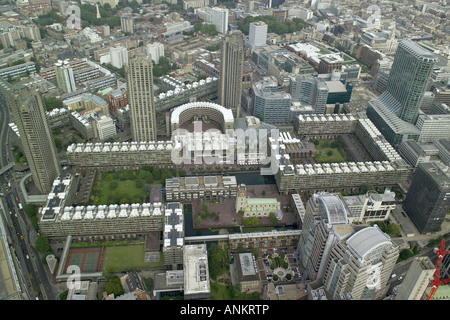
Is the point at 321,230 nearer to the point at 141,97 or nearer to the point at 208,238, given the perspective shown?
the point at 208,238

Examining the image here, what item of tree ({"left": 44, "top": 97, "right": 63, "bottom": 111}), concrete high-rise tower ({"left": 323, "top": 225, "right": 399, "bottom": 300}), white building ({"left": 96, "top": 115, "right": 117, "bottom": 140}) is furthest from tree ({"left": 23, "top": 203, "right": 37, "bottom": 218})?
concrete high-rise tower ({"left": 323, "top": 225, "right": 399, "bottom": 300})

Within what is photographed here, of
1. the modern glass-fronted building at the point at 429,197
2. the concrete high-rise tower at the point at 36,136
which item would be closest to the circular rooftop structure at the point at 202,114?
the concrete high-rise tower at the point at 36,136

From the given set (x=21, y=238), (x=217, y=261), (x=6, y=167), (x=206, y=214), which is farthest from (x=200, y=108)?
(x=21, y=238)

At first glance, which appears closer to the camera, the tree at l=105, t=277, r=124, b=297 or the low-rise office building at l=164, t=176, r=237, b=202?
the tree at l=105, t=277, r=124, b=297

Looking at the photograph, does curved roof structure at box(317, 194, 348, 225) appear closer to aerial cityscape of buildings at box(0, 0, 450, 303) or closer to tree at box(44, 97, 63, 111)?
aerial cityscape of buildings at box(0, 0, 450, 303)

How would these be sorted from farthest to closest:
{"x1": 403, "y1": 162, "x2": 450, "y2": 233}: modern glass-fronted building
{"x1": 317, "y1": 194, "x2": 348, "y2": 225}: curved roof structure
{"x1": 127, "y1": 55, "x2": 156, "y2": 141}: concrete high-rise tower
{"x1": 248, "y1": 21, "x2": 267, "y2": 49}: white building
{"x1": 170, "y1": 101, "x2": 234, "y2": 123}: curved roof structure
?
1. {"x1": 248, "y1": 21, "x2": 267, "y2": 49}: white building
2. {"x1": 170, "y1": 101, "x2": 234, "y2": 123}: curved roof structure
3. {"x1": 127, "y1": 55, "x2": 156, "y2": 141}: concrete high-rise tower
4. {"x1": 403, "y1": 162, "x2": 450, "y2": 233}: modern glass-fronted building
5. {"x1": 317, "y1": 194, "x2": 348, "y2": 225}: curved roof structure
